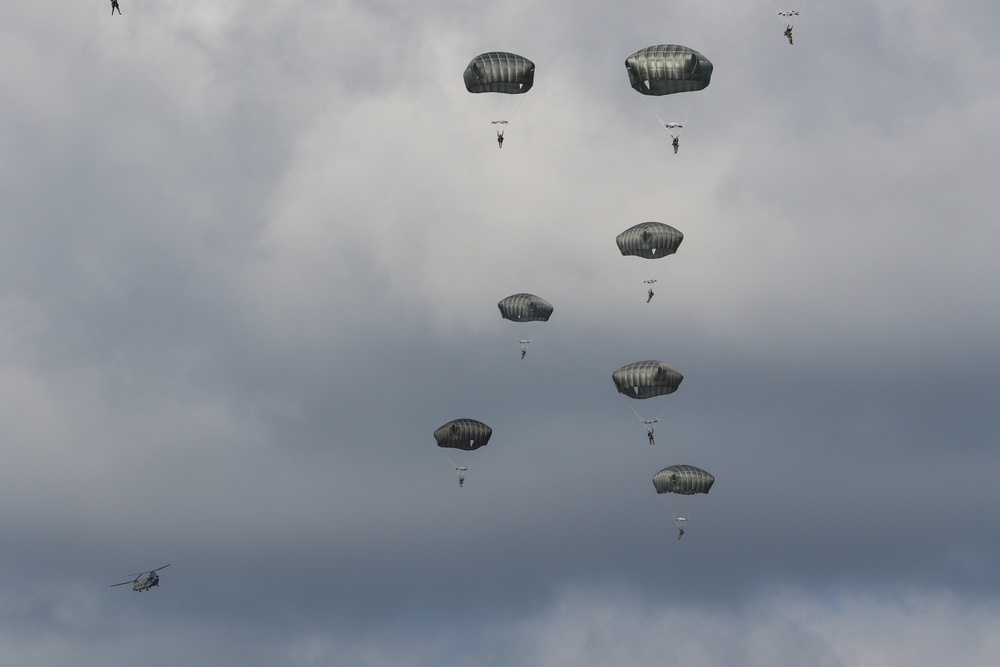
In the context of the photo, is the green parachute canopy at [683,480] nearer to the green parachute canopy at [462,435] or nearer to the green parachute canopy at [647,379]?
the green parachute canopy at [647,379]

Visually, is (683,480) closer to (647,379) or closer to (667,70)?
(647,379)

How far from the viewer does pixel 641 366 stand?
13812 centimetres

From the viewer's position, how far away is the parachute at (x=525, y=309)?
477ft

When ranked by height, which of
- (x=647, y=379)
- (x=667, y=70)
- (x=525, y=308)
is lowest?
(x=647, y=379)

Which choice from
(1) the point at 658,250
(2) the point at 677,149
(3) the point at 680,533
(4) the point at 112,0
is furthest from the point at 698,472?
(4) the point at 112,0

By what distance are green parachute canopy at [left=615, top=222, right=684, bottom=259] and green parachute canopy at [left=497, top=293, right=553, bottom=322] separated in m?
11.4

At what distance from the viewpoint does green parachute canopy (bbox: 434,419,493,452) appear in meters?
142

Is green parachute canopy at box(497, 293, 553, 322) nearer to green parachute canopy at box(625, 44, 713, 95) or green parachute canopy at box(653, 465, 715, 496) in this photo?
green parachute canopy at box(653, 465, 715, 496)

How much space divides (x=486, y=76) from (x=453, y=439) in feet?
115

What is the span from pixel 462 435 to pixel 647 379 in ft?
60.5

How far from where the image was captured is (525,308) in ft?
478

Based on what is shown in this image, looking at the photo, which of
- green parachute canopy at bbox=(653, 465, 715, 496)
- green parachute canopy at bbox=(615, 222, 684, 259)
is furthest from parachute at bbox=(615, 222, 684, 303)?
green parachute canopy at bbox=(653, 465, 715, 496)

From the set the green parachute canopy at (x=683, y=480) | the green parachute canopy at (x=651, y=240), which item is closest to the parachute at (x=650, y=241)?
the green parachute canopy at (x=651, y=240)

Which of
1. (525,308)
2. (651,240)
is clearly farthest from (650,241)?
(525,308)
